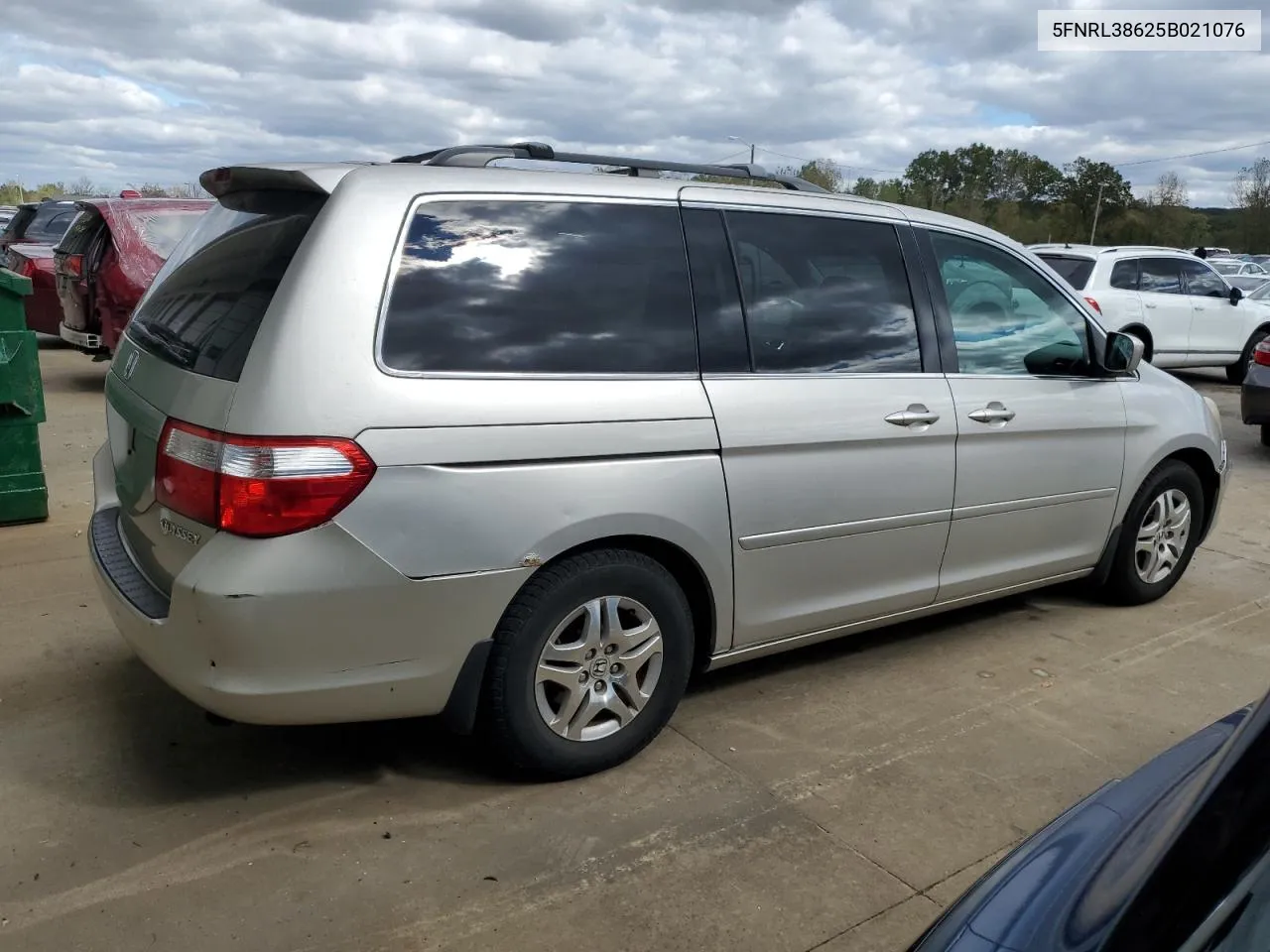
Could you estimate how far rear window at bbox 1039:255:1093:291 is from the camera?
12.4 m

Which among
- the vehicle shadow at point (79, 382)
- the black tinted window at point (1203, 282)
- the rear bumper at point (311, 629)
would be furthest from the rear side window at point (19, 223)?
the black tinted window at point (1203, 282)

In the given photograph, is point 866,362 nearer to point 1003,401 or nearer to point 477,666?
point 1003,401

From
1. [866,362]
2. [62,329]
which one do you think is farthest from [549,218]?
→ [62,329]

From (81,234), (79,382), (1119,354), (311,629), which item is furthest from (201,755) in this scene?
(79,382)

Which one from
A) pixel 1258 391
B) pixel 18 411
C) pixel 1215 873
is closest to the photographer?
pixel 1215 873

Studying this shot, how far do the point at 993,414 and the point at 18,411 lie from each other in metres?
4.75

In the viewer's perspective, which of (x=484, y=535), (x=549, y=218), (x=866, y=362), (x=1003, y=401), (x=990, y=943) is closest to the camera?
(x=990, y=943)

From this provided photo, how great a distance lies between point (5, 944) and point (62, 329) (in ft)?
29.1

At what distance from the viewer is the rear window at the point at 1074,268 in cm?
1237

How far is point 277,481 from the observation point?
2.70m

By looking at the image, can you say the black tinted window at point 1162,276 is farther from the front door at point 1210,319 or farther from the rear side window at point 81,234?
the rear side window at point 81,234

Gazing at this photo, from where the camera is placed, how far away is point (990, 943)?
1572mm

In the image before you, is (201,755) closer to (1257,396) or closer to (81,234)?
(81,234)

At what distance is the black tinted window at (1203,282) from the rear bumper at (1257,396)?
438cm
